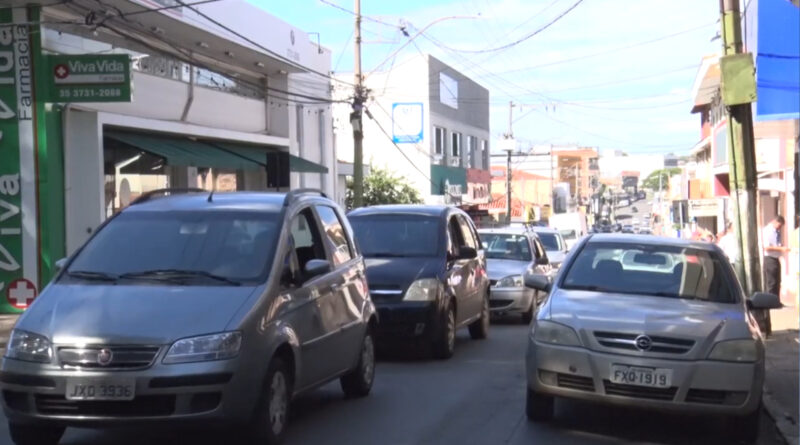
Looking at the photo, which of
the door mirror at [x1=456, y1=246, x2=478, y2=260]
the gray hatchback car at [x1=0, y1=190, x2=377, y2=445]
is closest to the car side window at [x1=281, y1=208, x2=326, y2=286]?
the gray hatchback car at [x1=0, y1=190, x2=377, y2=445]

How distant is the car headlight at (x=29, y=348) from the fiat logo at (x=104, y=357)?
1.12ft

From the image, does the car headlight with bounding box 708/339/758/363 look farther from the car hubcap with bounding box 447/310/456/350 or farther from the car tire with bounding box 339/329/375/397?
the car hubcap with bounding box 447/310/456/350

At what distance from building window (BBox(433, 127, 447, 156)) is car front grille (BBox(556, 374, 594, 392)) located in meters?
41.0

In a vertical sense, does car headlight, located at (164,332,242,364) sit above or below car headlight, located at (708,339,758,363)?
above

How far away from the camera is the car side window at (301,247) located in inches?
291

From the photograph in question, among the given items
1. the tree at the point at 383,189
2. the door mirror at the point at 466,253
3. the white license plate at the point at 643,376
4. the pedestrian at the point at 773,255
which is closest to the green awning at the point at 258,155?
the pedestrian at the point at 773,255

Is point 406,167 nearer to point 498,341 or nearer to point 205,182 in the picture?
point 205,182

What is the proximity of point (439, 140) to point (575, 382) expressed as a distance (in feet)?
140

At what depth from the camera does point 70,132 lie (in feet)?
60.1

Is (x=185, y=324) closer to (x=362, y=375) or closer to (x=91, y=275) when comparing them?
(x=91, y=275)

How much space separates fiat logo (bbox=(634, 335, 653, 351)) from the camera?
24.3 ft

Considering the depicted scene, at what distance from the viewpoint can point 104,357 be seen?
614cm

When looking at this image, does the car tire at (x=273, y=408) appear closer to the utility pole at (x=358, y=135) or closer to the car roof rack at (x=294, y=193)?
the car roof rack at (x=294, y=193)

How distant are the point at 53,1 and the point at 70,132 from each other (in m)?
2.49
